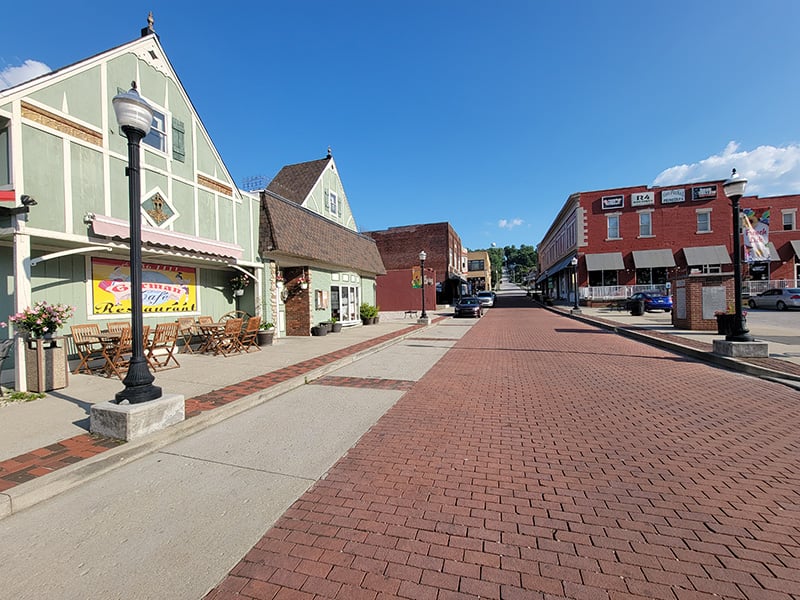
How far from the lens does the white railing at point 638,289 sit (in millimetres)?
31391

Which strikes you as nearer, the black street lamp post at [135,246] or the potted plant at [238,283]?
the black street lamp post at [135,246]

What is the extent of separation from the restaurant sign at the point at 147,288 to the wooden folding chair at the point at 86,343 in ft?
1.76

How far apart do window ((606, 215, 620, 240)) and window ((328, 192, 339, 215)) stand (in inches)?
1023

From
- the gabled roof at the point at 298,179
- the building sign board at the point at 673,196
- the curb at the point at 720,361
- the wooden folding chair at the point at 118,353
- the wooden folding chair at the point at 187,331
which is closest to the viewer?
the curb at the point at 720,361

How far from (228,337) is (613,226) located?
113 ft

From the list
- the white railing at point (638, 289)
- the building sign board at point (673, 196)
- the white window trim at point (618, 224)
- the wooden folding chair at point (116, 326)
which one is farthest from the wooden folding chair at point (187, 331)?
the building sign board at point (673, 196)

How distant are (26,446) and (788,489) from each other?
7.27m

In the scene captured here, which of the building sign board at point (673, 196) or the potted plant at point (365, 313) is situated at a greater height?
the building sign board at point (673, 196)

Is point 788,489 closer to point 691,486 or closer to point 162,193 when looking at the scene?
point 691,486

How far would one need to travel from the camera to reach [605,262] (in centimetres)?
3250

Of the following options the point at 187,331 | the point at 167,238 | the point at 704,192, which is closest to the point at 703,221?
the point at 704,192

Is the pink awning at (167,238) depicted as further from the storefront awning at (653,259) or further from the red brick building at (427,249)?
the storefront awning at (653,259)

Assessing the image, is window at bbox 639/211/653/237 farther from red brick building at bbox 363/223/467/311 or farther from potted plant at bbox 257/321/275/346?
potted plant at bbox 257/321/275/346

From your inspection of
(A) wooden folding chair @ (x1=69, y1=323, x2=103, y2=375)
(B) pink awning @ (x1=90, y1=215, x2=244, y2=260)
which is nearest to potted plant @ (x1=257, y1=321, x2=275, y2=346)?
(B) pink awning @ (x1=90, y1=215, x2=244, y2=260)
